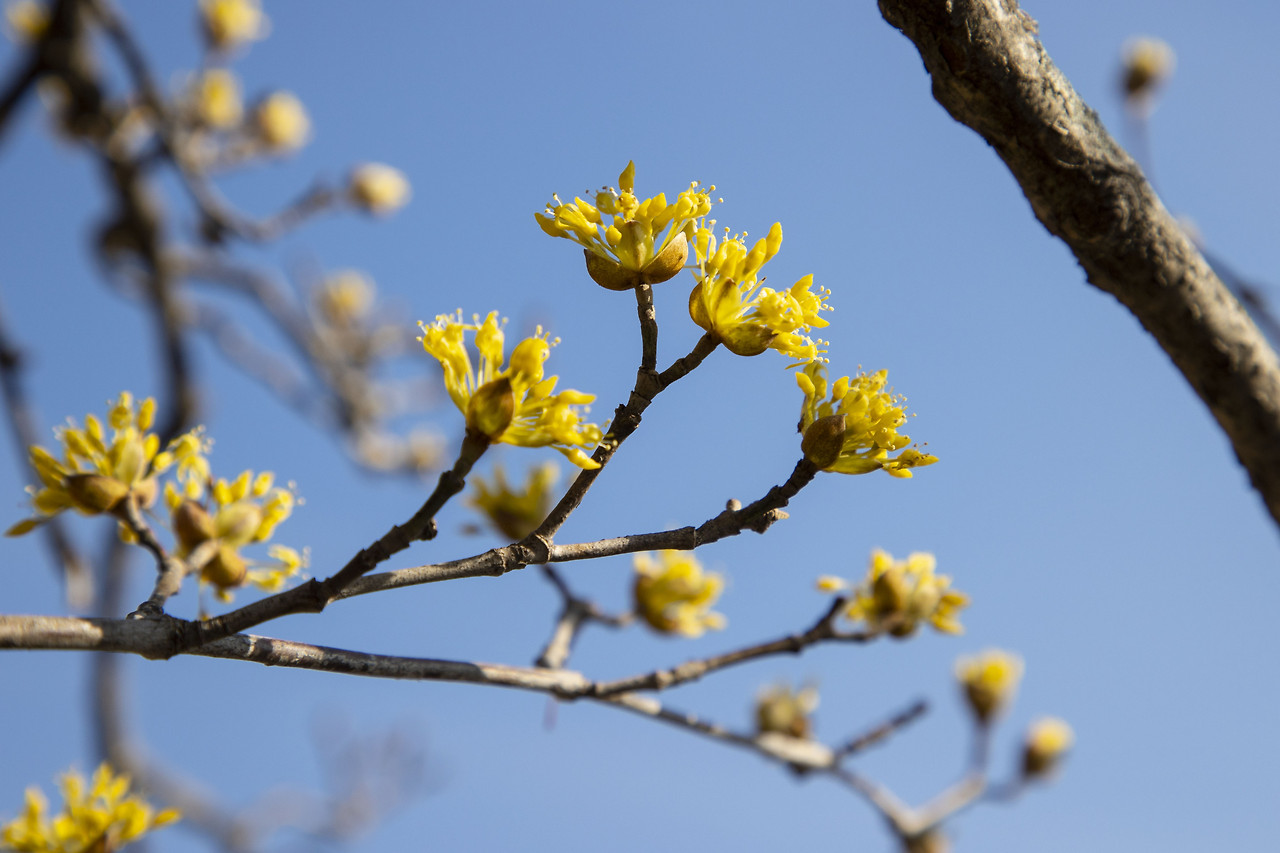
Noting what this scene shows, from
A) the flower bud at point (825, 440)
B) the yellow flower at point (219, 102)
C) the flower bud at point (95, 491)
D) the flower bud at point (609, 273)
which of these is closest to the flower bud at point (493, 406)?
the flower bud at point (609, 273)

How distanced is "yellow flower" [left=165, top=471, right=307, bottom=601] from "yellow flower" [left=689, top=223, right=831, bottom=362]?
101 cm

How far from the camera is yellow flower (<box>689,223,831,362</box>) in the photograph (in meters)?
1.58

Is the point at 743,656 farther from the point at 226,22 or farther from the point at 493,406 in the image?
the point at 226,22

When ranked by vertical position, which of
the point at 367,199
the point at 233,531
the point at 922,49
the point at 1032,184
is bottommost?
the point at 1032,184

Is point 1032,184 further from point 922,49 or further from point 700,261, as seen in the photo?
point 700,261

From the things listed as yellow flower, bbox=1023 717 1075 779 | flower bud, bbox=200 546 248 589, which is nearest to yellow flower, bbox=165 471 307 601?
flower bud, bbox=200 546 248 589

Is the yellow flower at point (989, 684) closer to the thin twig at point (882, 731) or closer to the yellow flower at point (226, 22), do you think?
the thin twig at point (882, 731)

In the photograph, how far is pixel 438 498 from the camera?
1.35 metres

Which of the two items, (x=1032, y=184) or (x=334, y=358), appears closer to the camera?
(x=1032, y=184)

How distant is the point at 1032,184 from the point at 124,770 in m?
3.66

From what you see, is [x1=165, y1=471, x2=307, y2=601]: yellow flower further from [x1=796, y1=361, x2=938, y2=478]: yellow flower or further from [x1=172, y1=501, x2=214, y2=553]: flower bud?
[x1=796, y1=361, x2=938, y2=478]: yellow flower

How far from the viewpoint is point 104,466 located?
190 cm

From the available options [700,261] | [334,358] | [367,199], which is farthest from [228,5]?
[700,261]

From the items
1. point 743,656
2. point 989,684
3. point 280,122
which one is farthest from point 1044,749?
point 280,122
